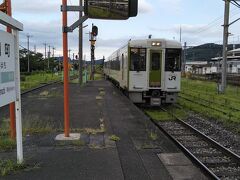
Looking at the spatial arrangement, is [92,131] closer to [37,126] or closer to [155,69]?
[37,126]

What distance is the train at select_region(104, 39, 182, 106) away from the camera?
1708cm

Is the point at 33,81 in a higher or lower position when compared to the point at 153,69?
lower

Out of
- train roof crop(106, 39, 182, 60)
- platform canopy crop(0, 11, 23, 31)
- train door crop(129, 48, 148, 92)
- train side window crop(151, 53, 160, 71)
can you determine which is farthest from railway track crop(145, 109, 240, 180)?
train roof crop(106, 39, 182, 60)

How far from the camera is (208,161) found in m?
8.48

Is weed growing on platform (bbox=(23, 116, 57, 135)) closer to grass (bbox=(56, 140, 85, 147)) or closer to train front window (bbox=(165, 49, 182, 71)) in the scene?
grass (bbox=(56, 140, 85, 147))

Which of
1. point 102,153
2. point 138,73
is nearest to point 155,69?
point 138,73

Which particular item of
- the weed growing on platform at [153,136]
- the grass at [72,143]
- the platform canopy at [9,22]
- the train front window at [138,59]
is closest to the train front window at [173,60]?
the train front window at [138,59]

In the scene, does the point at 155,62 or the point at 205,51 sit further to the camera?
the point at 205,51

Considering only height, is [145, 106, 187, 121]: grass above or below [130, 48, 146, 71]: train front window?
below

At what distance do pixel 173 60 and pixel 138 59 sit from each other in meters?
1.57

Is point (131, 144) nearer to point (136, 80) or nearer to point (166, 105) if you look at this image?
point (136, 80)

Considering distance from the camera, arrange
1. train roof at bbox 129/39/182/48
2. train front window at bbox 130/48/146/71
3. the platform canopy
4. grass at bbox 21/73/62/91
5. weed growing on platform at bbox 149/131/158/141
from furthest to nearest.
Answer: grass at bbox 21/73/62/91 < train front window at bbox 130/48/146/71 < train roof at bbox 129/39/182/48 < weed growing on platform at bbox 149/131/158/141 < the platform canopy

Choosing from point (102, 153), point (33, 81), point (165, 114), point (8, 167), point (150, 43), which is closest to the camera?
point (8, 167)

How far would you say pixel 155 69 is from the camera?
17250 mm
